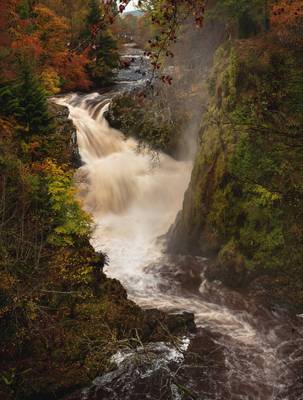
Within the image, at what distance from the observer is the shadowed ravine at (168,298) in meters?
8.77

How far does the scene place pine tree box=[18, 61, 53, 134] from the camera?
1309 centimetres

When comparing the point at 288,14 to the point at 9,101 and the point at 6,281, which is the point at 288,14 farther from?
the point at 6,281

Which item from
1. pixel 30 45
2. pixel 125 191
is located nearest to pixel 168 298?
pixel 125 191

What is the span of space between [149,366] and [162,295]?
3.99 m

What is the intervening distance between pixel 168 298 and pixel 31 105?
24.1 feet

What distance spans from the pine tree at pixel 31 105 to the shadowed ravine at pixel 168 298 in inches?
221

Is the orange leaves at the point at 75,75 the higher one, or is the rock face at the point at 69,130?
the orange leaves at the point at 75,75

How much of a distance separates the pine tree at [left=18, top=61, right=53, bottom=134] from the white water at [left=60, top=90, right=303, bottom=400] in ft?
16.1

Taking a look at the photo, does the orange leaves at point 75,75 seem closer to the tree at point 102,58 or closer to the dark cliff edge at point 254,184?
the tree at point 102,58

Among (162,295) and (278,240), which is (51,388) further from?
(278,240)

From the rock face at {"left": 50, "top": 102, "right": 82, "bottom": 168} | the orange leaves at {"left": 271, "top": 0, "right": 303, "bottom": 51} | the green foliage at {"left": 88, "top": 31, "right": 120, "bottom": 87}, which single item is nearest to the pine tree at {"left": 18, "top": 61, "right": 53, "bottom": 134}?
the rock face at {"left": 50, "top": 102, "right": 82, "bottom": 168}

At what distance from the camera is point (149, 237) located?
719 inches

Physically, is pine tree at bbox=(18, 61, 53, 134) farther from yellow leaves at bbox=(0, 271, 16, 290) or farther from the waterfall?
yellow leaves at bbox=(0, 271, 16, 290)

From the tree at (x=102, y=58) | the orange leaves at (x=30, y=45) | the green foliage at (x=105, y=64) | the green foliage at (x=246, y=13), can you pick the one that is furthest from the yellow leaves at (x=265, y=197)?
the green foliage at (x=105, y=64)
